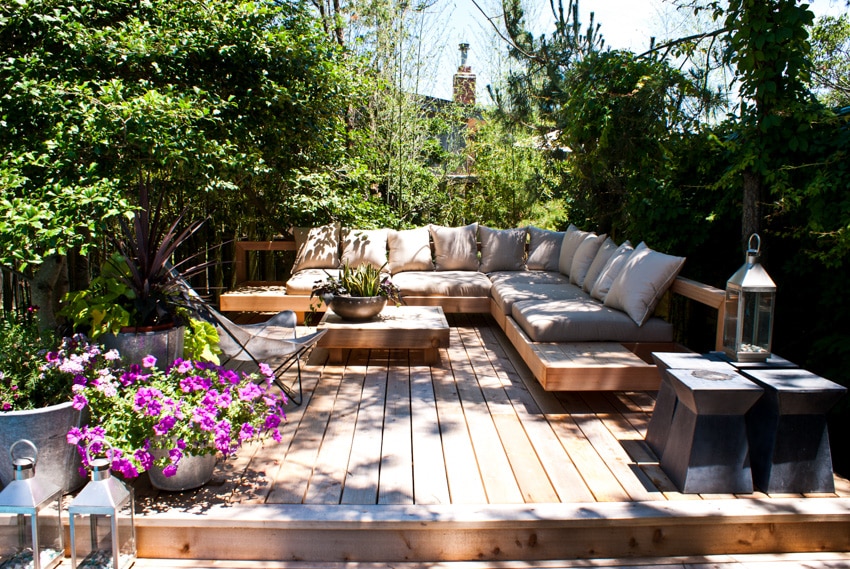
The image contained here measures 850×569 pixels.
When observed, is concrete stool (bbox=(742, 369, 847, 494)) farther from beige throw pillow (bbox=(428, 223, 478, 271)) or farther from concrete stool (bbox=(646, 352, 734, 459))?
beige throw pillow (bbox=(428, 223, 478, 271))

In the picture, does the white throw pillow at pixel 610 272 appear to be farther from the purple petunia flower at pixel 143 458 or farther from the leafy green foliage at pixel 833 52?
the purple petunia flower at pixel 143 458

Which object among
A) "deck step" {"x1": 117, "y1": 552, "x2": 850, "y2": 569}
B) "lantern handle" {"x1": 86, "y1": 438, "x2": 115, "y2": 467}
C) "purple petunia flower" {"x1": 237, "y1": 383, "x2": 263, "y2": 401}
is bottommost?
"deck step" {"x1": 117, "y1": 552, "x2": 850, "y2": 569}

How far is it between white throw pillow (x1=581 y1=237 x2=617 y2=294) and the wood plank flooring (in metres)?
1.09

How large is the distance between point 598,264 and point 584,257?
1.67 feet

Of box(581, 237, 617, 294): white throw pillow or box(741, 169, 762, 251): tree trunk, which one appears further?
box(581, 237, 617, 294): white throw pillow

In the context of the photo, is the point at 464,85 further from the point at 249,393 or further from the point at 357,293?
the point at 249,393

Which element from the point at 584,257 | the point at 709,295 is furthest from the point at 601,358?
the point at 584,257

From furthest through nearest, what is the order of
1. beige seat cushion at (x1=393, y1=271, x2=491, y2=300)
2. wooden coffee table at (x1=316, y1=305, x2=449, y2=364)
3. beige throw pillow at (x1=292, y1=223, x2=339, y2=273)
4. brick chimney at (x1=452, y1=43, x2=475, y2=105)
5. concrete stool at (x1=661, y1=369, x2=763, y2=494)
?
brick chimney at (x1=452, y1=43, x2=475, y2=105) < beige throw pillow at (x1=292, y1=223, x2=339, y2=273) < beige seat cushion at (x1=393, y1=271, x2=491, y2=300) < wooden coffee table at (x1=316, y1=305, x2=449, y2=364) < concrete stool at (x1=661, y1=369, x2=763, y2=494)

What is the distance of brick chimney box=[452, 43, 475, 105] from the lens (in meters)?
9.20

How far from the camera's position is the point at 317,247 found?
6199 millimetres

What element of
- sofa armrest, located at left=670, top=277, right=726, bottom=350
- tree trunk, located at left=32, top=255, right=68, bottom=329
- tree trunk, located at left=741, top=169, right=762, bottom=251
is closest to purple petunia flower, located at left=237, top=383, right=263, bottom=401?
tree trunk, located at left=32, top=255, right=68, bottom=329

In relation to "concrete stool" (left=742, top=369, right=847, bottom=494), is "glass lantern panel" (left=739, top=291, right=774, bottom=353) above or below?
above

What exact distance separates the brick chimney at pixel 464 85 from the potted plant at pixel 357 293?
519 centimetres

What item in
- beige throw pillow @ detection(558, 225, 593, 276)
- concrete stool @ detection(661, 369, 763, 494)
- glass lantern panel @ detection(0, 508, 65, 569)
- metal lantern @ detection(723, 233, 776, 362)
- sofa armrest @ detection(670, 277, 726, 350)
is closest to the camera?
glass lantern panel @ detection(0, 508, 65, 569)
